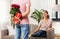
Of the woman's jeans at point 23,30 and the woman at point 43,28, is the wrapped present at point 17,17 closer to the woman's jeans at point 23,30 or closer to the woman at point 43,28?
the woman's jeans at point 23,30

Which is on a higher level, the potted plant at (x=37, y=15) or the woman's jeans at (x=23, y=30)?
the potted plant at (x=37, y=15)

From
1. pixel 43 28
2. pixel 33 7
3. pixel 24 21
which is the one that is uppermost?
pixel 33 7

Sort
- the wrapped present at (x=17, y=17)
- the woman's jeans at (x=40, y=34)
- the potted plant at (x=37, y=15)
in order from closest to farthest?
the wrapped present at (x=17, y=17), the woman's jeans at (x=40, y=34), the potted plant at (x=37, y=15)

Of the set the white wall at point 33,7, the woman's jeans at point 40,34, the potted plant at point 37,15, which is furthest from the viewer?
the white wall at point 33,7

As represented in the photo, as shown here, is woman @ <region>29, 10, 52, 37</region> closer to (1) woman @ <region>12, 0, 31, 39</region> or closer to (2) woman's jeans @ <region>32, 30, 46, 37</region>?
(2) woman's jeans @ <region>32, 30, 46, 37</region>

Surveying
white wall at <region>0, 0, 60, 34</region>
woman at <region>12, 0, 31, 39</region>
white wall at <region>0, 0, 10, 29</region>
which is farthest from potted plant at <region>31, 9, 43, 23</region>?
woman at <region>12, 0, 31, 39</region>

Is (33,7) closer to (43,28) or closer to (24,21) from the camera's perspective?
(43,28)

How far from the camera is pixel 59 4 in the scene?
6.14 metres

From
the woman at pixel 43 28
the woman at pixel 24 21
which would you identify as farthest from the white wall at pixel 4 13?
the woman at pixel 24 21

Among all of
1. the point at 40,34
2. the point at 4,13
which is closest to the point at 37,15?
the point at 40,34

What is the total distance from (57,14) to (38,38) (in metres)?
1.92

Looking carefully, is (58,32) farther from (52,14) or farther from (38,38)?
(38,38)

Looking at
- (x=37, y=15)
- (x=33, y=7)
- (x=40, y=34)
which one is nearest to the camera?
(x=40, y=34)

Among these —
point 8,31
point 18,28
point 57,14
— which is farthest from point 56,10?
point 18,28
